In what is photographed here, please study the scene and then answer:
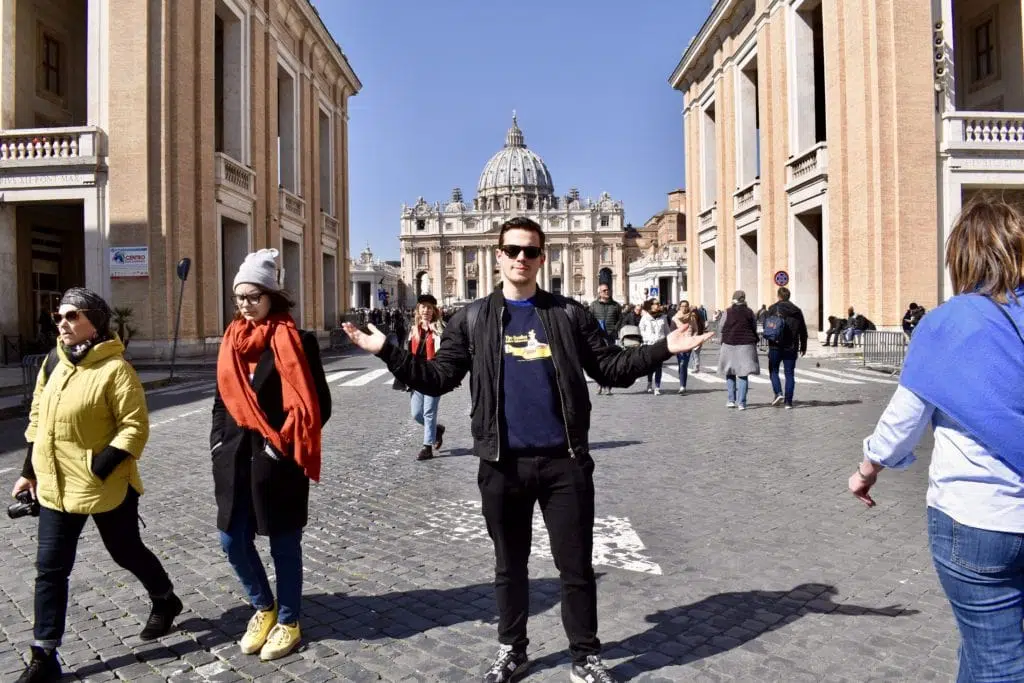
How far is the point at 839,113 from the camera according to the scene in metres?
22.7

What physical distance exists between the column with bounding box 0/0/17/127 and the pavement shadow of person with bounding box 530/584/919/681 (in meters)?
22.5

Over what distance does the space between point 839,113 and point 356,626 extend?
22.8 meters

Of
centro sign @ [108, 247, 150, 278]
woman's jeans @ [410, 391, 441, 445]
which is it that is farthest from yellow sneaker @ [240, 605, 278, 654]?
centro sign @ [108, 247, 150, 278]

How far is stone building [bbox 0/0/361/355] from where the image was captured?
20188 mm

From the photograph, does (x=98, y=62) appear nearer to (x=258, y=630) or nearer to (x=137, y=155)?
(x=137, y=155)

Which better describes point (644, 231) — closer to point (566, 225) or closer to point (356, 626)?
point (566, 225)

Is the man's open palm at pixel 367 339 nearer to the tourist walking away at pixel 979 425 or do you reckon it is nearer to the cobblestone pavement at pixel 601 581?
the cobblestone pavement at pixel 601 581

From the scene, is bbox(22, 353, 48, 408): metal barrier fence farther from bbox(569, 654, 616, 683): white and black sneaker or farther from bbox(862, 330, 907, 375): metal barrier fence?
bbox(862, 330, 907, 375): metal barrier fence

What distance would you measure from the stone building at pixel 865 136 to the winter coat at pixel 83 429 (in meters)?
21.0

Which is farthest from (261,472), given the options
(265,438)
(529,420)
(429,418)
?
(429,418)

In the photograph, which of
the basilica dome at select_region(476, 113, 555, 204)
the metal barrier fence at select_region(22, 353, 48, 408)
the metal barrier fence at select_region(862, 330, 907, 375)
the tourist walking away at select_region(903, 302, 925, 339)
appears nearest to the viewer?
the metal barrier fence at select_region(22, 353, 48, 408)

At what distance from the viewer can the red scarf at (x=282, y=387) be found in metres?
3.40

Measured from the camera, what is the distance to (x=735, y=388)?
12375 mm

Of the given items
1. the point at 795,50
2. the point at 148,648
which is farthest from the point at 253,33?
the point at 148,648
